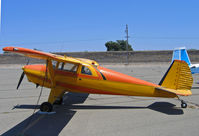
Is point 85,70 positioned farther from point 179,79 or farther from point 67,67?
point 179,79

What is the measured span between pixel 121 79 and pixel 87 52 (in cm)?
5331

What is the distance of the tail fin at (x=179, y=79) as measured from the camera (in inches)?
265

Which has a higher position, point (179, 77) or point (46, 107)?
point (179, 77)

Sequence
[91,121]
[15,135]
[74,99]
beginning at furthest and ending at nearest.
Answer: [74,99] → [91,121] → [15,135]

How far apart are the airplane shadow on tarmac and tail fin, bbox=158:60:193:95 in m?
0.88

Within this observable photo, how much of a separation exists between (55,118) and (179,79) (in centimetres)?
508

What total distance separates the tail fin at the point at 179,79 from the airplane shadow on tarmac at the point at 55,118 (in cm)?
88

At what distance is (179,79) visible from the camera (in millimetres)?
6793

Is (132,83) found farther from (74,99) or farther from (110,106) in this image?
(74,99)

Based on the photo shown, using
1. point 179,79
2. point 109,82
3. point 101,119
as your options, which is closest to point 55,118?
point 101,119

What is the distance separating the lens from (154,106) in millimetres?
7422

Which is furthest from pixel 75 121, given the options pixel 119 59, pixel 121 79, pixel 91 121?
pixel 119 59

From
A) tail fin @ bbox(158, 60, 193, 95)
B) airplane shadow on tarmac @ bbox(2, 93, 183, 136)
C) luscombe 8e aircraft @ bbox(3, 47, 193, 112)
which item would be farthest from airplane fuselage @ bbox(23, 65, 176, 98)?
airplane shadow on tarmac @ bbox(2, 93, 183, 136)

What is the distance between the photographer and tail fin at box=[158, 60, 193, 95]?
22.1 feet
